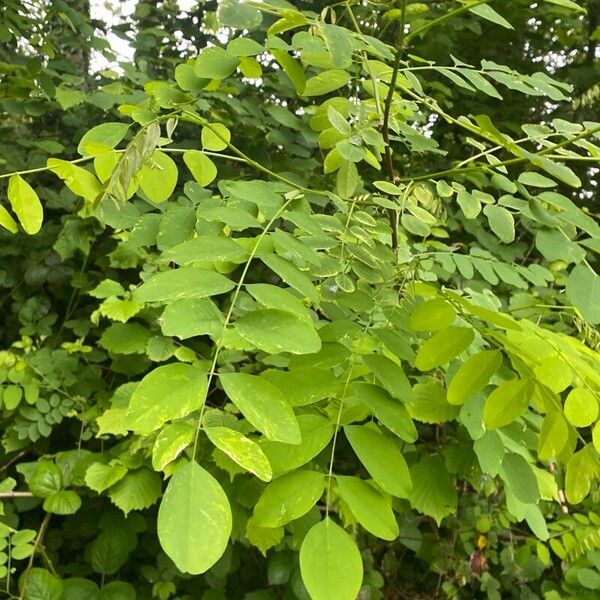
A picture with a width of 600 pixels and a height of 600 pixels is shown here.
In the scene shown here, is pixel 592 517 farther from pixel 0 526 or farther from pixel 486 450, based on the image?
pixel 0 526

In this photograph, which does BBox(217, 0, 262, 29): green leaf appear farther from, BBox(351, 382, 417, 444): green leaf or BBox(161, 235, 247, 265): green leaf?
BBox(351, 382, 417, 444): green leaf

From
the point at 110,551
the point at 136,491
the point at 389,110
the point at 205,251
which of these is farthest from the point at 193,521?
the point at 110,551

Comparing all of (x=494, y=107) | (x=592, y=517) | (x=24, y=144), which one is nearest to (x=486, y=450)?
(x=592, y=517)

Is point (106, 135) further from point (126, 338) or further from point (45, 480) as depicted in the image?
point (45, 480)

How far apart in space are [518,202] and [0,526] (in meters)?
1.18

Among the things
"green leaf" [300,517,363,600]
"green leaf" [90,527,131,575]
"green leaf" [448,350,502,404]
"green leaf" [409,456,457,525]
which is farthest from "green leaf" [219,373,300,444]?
"green leaf" [90,527,131,575]

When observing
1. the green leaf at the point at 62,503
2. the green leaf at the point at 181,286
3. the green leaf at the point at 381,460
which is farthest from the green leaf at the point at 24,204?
the green leaf at the point at 62,503

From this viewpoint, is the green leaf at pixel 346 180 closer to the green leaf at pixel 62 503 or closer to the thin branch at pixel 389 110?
the thin branch at pixel 389 110

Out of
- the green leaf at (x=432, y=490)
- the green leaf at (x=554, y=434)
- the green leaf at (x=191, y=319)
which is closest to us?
the green leaf at (x=191, y=319)

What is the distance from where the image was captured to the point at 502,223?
2.66 feet

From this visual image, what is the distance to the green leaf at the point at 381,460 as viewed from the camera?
1.99ft

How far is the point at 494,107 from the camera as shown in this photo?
2314 mm

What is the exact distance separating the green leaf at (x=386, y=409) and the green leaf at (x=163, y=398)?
0.75 ft

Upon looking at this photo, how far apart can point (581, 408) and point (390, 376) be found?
21cm
